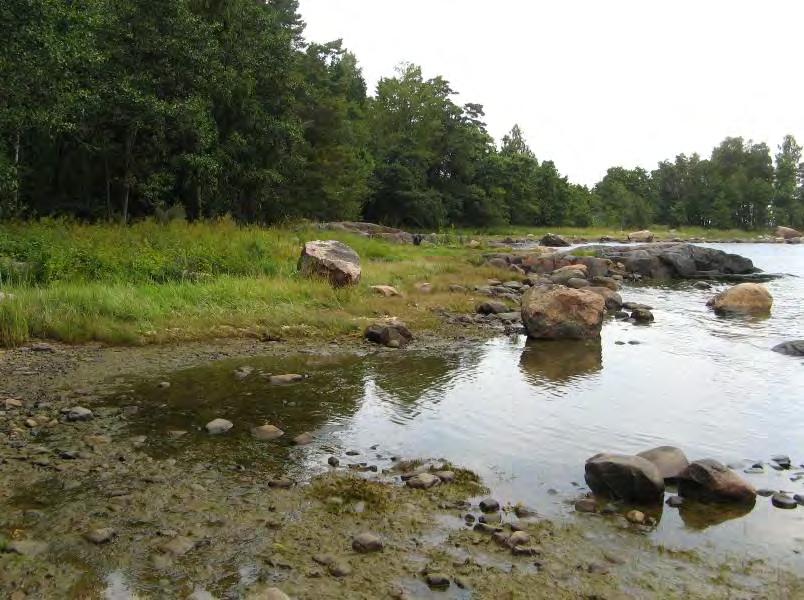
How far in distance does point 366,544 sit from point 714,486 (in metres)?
3.65

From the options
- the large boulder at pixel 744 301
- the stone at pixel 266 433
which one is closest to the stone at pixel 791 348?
the large boulder at pixel 744 301

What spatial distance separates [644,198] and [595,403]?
135529mm

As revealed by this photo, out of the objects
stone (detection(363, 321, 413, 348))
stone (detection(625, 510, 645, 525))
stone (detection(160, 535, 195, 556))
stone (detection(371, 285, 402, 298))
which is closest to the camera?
stone (detection(160, 535, 195, 556))

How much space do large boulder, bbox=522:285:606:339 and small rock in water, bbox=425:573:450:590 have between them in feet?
37.8

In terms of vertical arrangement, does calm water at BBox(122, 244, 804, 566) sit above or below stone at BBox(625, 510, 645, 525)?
below

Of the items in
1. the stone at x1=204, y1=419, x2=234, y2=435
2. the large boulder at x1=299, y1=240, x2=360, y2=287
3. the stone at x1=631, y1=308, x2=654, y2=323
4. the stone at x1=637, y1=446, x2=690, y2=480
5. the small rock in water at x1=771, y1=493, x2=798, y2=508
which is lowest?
the stone at x1=204, y1=419, x2=234, y2=435

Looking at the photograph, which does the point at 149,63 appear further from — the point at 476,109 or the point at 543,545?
the point at 476,109

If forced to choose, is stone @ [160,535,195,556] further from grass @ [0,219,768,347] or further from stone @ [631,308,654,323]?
stone @ [631,308,654,323]

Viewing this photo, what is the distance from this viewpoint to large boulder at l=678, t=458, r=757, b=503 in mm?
6496

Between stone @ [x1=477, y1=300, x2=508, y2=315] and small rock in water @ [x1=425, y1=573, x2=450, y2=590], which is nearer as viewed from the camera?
→ small rock in water @ [x1=425, y1=573, x2=450, y2=590]

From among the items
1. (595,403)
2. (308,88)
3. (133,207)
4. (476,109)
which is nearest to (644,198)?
(476,109)

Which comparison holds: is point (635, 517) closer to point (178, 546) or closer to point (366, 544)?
point (366, 544)

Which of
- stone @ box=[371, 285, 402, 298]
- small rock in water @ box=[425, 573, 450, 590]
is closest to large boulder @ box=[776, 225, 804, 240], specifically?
stone @ box=[371, 285, 402, 298]

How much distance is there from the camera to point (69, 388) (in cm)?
945
